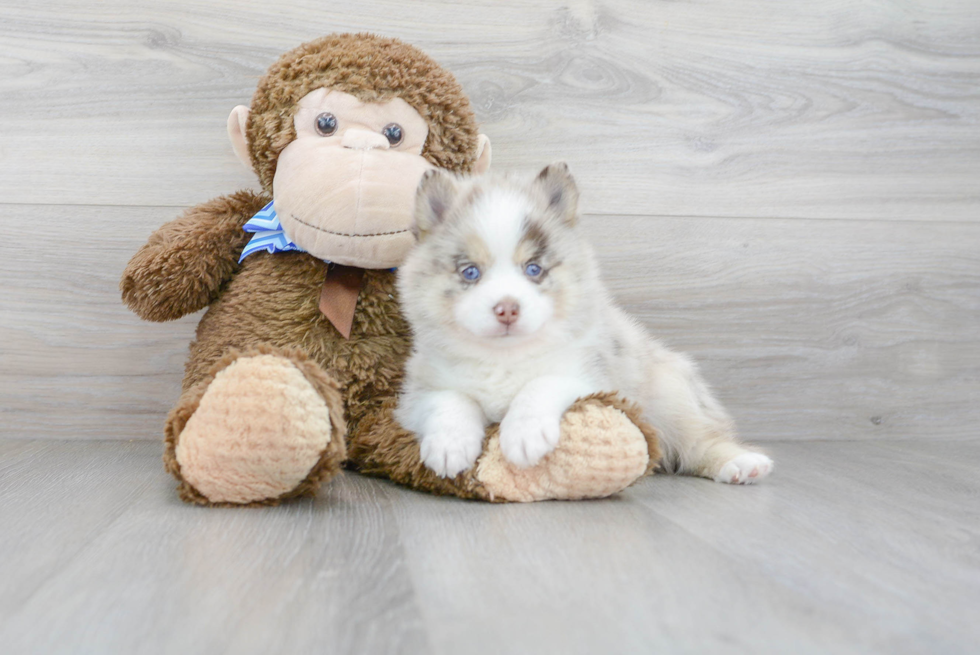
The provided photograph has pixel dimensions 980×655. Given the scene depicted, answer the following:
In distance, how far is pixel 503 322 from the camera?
3.94ft

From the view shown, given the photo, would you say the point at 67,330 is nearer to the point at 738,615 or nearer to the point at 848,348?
the point at 738,615

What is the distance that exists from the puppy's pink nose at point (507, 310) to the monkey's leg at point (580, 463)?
17cm

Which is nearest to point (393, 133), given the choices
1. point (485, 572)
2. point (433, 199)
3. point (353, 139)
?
point (353, 139)

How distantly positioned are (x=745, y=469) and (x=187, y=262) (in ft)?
3.49

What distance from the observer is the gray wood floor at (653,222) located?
124 centimetres

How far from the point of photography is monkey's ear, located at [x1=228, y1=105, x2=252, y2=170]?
1.52 metres

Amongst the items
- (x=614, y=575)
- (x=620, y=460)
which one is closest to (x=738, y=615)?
(x=614, y=575)

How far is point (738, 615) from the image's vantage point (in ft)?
2.63

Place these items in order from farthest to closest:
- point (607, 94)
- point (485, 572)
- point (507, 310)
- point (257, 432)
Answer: point (607, 94) → point (507, 310) → point (257, 432) → point (485, 572)

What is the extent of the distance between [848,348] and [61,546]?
1753mm

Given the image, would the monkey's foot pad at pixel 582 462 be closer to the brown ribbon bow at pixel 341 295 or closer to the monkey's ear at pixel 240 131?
the brown ribbon bow at pixel 341 295

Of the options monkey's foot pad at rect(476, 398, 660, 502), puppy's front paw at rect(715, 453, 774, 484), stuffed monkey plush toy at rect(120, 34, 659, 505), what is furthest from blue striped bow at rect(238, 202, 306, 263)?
puppy's front paw at rect(715, 453, 774, 484)

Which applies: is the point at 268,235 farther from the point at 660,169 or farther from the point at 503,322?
the point at 660,169

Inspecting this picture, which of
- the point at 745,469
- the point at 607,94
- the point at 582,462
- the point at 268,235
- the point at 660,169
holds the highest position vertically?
the point at 607,94
